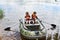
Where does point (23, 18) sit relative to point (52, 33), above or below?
above

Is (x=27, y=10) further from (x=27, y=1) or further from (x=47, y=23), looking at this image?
(x=47, y=23)

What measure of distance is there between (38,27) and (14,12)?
354 millimetres

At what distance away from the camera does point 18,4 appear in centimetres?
245

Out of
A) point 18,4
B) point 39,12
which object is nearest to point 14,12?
A: point 18,4

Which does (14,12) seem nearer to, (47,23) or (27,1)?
(27,1)

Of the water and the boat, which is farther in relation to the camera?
the water

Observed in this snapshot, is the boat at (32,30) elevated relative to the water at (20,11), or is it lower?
lower

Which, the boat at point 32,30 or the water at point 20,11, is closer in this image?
the boat at point 32,30

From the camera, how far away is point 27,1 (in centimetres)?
243

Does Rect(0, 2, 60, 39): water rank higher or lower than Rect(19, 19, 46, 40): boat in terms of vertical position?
higher

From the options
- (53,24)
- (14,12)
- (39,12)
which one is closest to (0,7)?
(14,12)

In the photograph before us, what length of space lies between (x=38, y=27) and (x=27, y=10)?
0.25 m

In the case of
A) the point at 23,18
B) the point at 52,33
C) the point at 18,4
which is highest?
the point at 18,4

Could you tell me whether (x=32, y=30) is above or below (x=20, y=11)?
below
